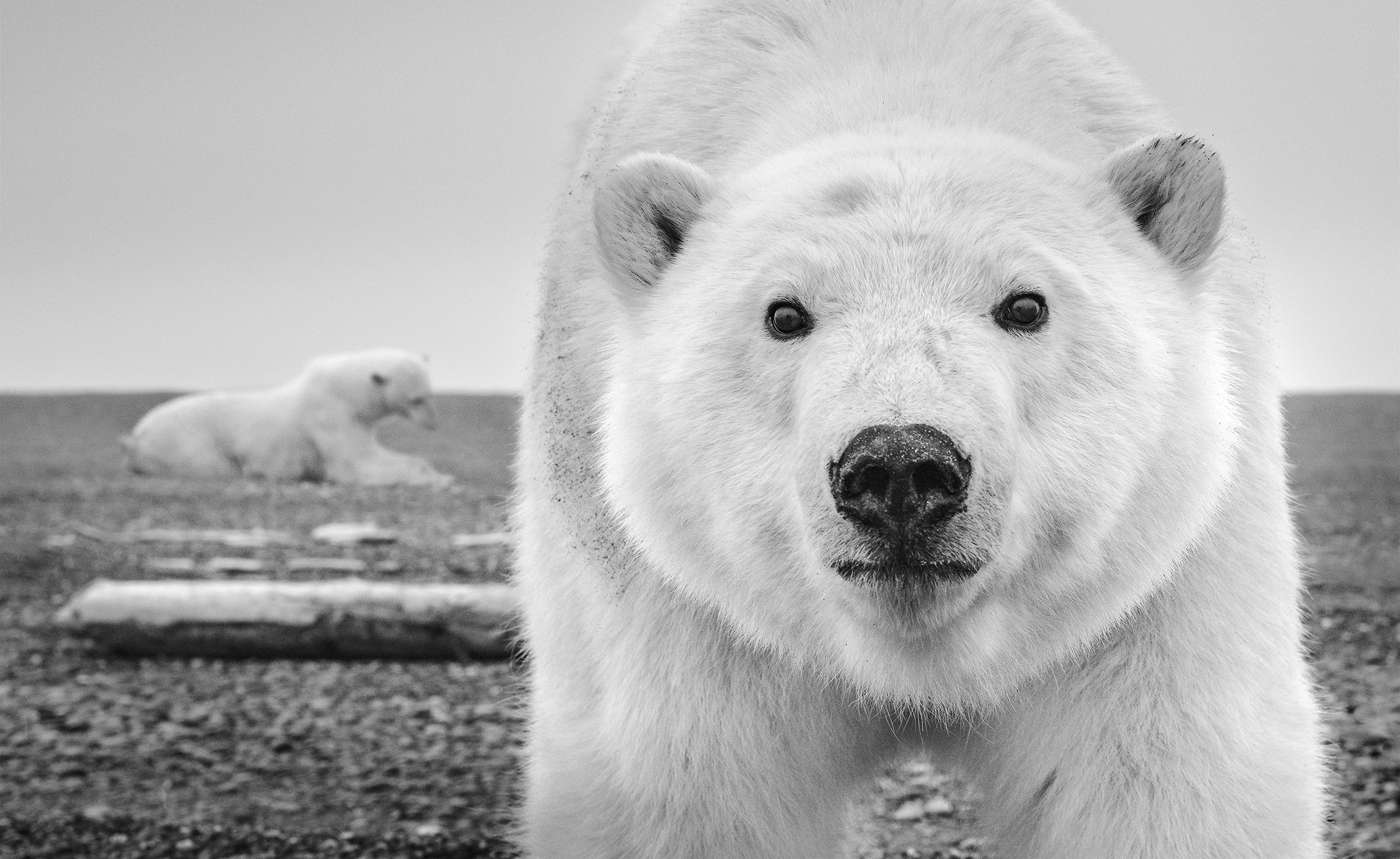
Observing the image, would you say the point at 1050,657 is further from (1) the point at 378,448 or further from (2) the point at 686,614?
(1) the point at 378,448

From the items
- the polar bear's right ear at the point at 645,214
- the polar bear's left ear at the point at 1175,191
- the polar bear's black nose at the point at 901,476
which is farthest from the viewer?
the polar bear's right ear at the point at 645,214

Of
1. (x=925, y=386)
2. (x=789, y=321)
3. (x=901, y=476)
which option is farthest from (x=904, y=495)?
(x=789, y=321)

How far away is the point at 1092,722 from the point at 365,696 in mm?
3271

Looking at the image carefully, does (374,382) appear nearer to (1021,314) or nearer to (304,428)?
(304,428)

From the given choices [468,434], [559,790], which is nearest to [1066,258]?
[559,790]

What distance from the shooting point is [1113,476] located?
2.27m

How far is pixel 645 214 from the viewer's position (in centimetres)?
252

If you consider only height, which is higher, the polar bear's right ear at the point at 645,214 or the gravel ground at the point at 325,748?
the polar bear's right ear at the point at 645,214

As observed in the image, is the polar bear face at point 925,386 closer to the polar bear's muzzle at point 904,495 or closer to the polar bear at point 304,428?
the polar bear's muzzle at point 904,495

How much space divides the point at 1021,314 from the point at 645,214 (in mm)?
721

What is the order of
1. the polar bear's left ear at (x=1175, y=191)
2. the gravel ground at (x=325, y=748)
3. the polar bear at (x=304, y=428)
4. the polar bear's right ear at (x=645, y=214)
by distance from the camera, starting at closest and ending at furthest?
the polar bear's left ear at (x=1175, y=191), the polar bear's right ear at (x=645, y=214), the gravel ground at (x=325, y=748), the polar bear at (x=304, y=428)

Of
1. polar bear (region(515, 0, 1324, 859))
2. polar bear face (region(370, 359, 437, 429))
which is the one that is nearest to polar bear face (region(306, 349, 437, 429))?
polar bear face (region(370, 359, 437, 429))

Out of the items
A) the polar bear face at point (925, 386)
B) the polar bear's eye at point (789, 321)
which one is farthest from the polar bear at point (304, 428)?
the polar bear's eye at point (789, 321)

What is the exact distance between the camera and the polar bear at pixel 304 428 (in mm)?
10414
